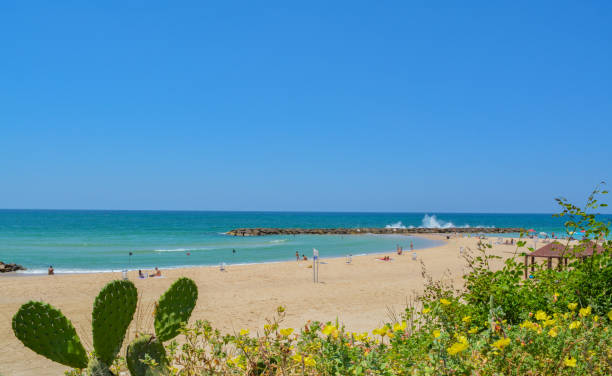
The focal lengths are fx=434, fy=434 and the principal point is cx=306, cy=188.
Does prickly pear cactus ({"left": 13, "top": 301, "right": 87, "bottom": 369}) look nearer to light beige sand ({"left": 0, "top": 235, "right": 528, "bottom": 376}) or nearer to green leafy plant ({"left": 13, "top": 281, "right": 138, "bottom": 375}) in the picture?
green leafy plant ({"left": 13, "top": 281, "right": 138, "bottom": 375})

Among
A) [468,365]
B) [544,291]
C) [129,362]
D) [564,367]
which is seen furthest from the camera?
[544,291]

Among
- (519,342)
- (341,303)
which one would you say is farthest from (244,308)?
(519,342)

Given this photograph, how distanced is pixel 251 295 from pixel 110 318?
1448cm

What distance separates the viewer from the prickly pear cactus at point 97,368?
13.0 feet

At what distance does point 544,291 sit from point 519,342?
213 centimetres

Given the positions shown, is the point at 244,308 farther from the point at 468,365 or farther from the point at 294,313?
the point at 468,365

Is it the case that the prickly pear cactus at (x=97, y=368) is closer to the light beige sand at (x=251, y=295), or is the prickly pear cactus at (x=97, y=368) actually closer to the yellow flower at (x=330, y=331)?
the yellow flower at (x=330, y=331)

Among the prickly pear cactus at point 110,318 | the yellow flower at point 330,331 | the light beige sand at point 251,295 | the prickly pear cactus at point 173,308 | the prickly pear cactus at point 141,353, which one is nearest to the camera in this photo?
the yellow flower at point 330,331

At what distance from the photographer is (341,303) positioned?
52.2ft

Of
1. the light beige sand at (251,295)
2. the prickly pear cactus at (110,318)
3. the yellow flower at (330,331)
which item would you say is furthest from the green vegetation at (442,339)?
the light beige sand at (251,295)

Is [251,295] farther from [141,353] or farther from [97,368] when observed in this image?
[141,353]

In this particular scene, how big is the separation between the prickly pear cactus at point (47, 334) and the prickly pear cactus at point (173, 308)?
75cm

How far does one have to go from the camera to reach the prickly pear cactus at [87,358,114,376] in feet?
13.0

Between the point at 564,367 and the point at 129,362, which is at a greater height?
the point at 564,367
